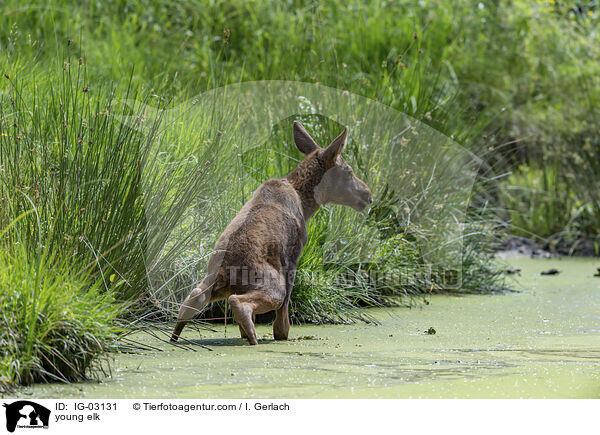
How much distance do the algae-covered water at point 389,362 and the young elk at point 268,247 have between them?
0.22 metres

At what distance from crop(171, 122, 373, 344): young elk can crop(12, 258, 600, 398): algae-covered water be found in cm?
22

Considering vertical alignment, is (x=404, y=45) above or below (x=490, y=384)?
above

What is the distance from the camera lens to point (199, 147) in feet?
21.6

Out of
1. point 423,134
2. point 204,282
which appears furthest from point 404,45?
point 204,282

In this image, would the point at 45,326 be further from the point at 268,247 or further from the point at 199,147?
the point at 199,147

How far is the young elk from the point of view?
518 cm

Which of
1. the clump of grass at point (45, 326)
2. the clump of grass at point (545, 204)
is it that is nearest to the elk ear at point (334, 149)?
the clump of grass at point (45, 326)

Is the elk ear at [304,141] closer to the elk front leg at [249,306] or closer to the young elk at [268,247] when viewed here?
the young elk at [268,247]

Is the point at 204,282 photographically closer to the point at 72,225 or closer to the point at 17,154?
the point at 72,225

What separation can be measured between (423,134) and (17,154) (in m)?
4.15

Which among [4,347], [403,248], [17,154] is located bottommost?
[403,248]

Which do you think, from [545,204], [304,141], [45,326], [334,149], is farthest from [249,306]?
[545,204]

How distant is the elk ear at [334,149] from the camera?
5613mm

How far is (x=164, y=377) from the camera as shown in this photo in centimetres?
423
